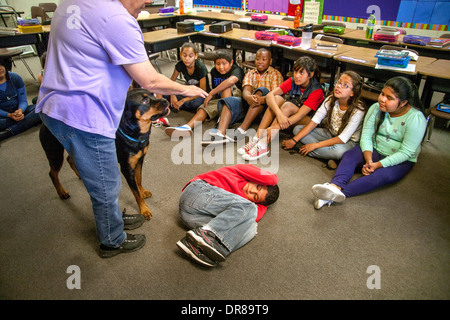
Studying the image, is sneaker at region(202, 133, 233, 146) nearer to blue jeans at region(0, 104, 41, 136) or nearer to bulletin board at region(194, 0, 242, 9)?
blue jeans at region(0, 104, 41, 136)

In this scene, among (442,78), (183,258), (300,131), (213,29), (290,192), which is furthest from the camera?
(213,29)

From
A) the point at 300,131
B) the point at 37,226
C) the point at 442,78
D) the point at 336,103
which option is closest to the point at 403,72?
the point at 442,78

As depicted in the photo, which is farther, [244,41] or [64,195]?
[244,41]

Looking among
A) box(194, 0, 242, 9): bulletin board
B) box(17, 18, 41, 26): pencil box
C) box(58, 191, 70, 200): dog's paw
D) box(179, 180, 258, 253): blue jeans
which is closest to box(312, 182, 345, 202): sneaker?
box(179, 180, 258, 253): blue jeans

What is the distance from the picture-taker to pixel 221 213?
174cm

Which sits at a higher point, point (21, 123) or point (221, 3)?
point (221, 3)

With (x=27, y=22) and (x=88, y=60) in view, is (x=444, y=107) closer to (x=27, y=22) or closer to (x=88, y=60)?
(x=88, y=60)

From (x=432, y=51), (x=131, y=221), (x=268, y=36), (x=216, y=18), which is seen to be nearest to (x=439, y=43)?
(x=432, y=51)

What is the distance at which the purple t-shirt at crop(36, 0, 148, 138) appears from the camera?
1.17m

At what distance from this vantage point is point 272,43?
353 cm

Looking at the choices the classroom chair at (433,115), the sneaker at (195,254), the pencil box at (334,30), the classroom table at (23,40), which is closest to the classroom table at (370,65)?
the classroom chair at (433,115)

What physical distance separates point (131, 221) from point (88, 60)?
1.09 meters
